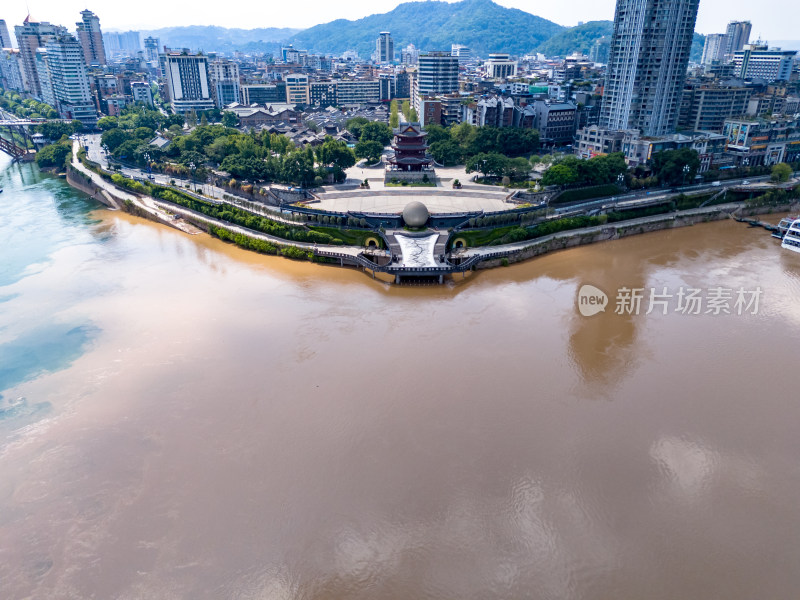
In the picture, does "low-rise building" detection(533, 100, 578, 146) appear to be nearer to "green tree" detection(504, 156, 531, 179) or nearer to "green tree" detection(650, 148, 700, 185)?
"green tree" detection(504, 156, 531, 179)

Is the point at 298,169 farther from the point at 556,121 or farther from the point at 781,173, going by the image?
the point at 781,173

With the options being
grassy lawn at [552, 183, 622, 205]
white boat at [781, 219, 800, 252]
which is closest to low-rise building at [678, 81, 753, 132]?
grassy lawn at [552, 183, 622, 205]

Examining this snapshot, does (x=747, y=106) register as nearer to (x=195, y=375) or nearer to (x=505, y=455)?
(x=505, y=455)

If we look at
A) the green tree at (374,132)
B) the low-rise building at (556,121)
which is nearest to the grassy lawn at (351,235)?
the green tree at (374,132)

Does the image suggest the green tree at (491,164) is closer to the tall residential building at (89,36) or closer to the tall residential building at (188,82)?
the tall residential building at (188,82)

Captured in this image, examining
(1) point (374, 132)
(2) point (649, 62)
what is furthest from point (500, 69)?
(2) point (649, 62)

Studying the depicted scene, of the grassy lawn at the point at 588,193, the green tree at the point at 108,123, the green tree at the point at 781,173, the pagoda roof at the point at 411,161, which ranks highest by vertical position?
the green tree at the point at 108,123

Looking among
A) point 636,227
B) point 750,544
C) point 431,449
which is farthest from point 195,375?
point 636,227
